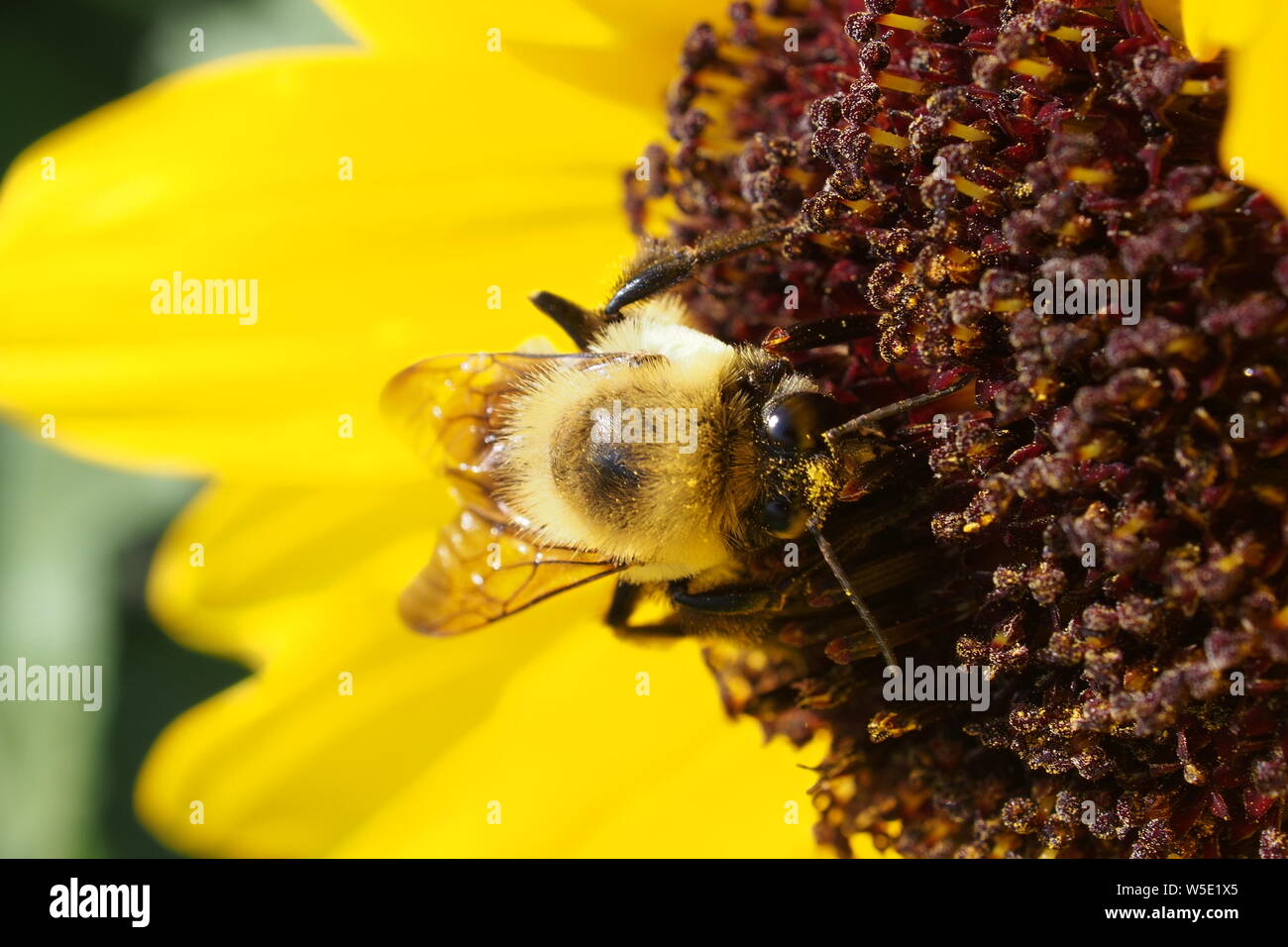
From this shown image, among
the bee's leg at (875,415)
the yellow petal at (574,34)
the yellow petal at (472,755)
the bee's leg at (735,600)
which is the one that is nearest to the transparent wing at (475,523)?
the bee's leg at (735,600)

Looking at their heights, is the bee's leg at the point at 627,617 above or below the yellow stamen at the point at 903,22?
below

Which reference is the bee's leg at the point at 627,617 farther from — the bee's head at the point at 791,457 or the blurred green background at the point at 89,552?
the blurred green background at the point at 89,552

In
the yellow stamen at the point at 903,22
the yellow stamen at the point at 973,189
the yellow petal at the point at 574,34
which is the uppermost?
the yellow petal at the point at 574,34

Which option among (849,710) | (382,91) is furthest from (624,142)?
(849,710)

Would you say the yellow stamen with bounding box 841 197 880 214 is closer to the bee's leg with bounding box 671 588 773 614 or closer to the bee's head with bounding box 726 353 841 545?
the bee's head with bounding box 726 353 841 545

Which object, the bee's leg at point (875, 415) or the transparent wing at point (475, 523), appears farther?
the transparent wing at point (475, 523)

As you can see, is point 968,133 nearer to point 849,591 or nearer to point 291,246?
point 849,591

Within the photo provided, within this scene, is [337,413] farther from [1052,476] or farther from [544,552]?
[1052,476]

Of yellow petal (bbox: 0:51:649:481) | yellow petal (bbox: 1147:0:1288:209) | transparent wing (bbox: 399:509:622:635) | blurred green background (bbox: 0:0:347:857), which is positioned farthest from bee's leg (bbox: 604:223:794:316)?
blurred green background (bbox: 0:0:347:857)

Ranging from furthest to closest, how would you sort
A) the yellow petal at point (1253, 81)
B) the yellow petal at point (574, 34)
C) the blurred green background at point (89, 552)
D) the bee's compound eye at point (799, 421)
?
the blurred green background at point (89, 552)
the yellow petal at point (574, 34)
the bee's compound eye at point (799, 421)
the yellow petal at point (1253, 81)
